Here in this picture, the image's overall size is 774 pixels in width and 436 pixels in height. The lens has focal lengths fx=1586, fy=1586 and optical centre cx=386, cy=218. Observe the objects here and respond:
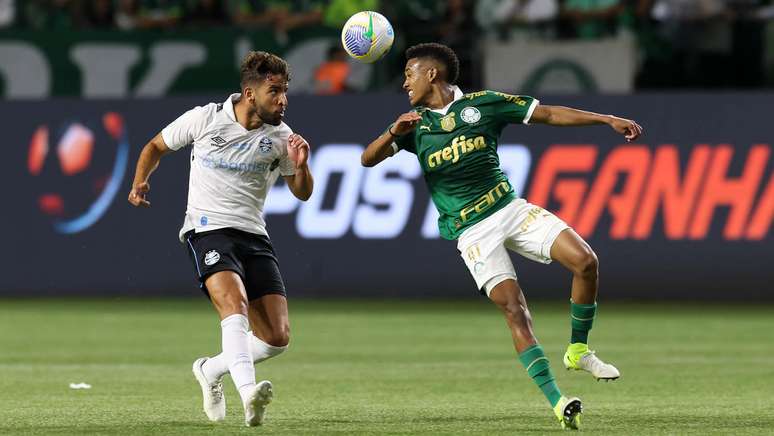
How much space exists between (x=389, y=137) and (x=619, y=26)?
1187 centimetres

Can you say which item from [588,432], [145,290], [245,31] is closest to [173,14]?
[245,31]

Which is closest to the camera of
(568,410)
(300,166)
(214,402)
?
(568,410)

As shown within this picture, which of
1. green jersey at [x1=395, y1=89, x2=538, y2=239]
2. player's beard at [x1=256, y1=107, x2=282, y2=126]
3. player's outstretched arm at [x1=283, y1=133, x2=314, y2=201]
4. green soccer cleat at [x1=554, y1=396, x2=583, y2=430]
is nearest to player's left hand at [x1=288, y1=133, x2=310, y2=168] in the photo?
player's outstretched arm at [x1=283, y1=133, x2=314, y2=201]

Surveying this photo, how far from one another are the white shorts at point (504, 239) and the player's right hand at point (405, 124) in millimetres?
740

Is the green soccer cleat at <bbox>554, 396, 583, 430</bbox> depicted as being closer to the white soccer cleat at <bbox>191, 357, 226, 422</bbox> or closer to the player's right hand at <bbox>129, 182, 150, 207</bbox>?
the white soccer cleat at <bbox>191, 357, 226, 422</bbox>

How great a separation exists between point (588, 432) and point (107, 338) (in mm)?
8053

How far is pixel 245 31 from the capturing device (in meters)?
21.4

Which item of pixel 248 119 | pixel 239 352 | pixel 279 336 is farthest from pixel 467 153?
pixel 239 352

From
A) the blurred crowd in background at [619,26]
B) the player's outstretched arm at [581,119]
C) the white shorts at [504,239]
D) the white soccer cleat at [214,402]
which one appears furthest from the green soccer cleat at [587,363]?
the blurred crowd in background at [619,26]

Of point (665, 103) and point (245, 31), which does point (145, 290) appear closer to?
point (245, 31)

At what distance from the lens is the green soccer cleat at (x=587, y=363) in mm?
9297

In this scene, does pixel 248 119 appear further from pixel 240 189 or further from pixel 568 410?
pixel 568 410

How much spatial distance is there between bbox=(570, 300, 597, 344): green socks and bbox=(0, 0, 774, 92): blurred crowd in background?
11290 mm

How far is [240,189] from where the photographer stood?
9.66 meters
